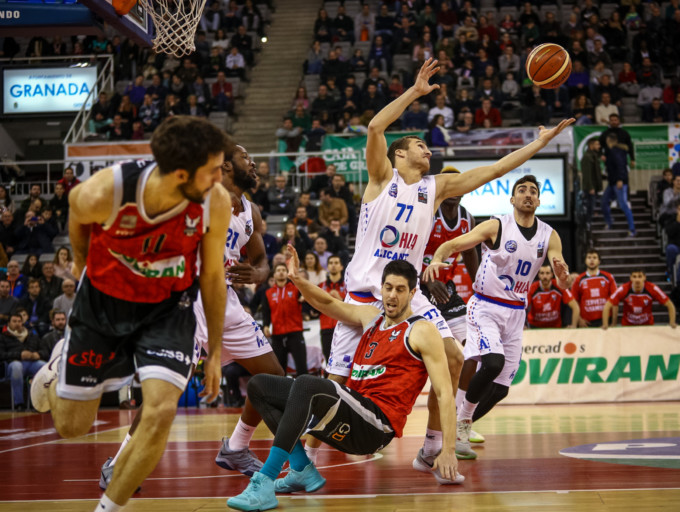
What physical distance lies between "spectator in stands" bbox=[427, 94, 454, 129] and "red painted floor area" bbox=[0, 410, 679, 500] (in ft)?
39.8

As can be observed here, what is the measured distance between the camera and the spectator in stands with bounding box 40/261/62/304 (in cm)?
1590

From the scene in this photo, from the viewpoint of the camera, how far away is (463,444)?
7.40 metres

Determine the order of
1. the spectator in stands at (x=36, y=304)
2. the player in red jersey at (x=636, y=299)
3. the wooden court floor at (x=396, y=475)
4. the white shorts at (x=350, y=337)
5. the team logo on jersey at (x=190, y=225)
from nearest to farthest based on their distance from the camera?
the team logo on jersey at (x=190, y=225) → the wooden court floor at (x=396, y=475) → the white shorts at (x=350, y=337) → the player in red jersey at (x=636, y=299) → the spectator in stands at (x=36, y=304)

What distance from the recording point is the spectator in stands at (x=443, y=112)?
20.1 meters

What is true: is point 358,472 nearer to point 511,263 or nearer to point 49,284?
point 511,263

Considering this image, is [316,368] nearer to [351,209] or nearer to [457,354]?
[351,209]

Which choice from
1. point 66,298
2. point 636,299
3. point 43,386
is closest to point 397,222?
point 43,386

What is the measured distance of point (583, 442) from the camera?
328 inches

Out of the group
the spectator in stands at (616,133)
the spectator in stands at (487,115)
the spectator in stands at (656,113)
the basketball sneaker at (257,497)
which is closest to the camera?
the basketball sneaker at (257,497)

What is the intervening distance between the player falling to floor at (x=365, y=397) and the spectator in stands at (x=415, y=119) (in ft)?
46.6

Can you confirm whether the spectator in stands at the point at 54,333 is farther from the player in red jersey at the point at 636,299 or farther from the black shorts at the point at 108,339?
the black shorts at the point at 108,339

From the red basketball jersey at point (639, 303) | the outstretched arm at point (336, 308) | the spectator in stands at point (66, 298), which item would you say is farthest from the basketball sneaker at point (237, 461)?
the red basketball jersey at point (639, 303)

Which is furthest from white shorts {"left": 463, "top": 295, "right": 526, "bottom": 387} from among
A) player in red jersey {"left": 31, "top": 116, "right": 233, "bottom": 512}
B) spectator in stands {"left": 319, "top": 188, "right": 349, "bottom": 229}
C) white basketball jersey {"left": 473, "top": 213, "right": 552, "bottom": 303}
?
spectator in stands {"left": 319, "top": 188, "right": 349, "bottom": 229}

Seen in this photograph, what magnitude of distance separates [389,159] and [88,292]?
310 centimetres
